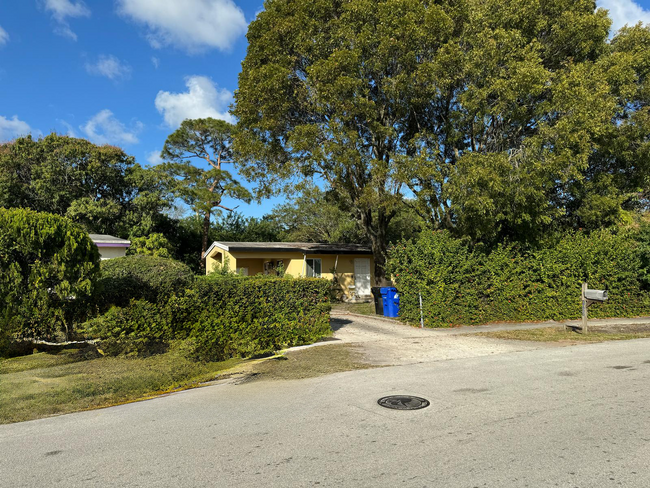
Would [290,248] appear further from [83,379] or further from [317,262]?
[83,379]

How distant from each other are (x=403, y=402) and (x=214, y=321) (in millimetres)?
4542

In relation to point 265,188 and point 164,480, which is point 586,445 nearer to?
point 164,480

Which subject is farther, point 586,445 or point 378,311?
point 378,311

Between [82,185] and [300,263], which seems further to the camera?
[82,185]

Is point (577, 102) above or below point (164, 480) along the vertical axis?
above

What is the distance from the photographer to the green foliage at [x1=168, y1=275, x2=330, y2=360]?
8492 mm

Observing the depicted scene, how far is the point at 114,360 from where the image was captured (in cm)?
812

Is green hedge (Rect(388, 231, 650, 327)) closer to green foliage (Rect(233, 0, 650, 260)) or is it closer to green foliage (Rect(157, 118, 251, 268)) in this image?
green foliage (Rect(233, 0, 650, 260))

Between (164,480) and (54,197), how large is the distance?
99.2 feet

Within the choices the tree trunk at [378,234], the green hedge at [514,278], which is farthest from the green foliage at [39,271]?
the tree trunk at [378,234]

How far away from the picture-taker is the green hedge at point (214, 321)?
26.9 feet

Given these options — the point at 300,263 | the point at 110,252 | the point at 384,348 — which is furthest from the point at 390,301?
the point at 110,252

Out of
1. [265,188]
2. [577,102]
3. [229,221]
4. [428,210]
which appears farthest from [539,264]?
[229,221]

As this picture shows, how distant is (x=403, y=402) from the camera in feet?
18.1
